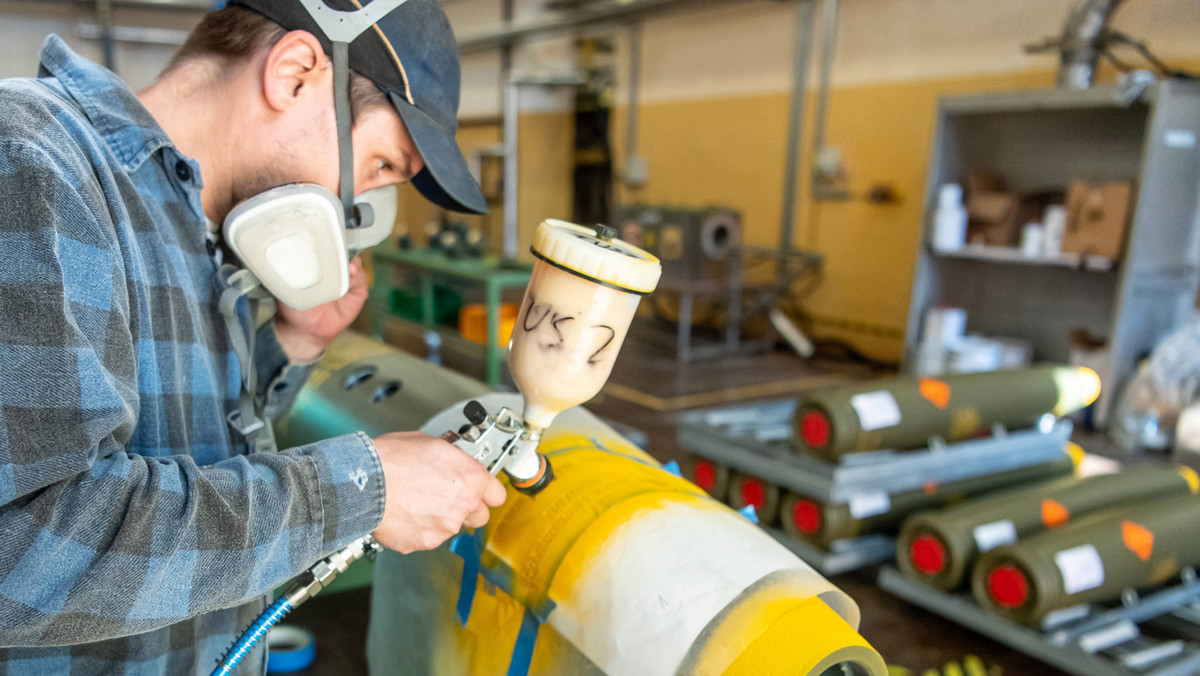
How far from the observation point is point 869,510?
91.0 inches

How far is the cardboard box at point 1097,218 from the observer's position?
3.79 meters

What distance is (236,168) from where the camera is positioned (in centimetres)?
88

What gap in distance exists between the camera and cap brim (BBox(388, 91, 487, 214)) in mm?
895

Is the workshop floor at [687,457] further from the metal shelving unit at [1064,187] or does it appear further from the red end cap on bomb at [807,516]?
the metal shelving unit at [1064,187]

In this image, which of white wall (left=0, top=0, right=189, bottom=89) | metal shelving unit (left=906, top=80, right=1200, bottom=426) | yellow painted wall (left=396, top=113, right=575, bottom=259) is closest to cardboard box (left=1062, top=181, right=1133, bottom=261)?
metal shelving unit (left=906, top=80, right=1200, bottom=426)

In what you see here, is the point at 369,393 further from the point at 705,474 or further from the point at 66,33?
the point at 66,33

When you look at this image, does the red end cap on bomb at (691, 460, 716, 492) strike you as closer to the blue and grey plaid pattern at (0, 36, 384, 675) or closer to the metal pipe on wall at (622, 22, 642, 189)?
the blue and grey plaid pattern at (0, 36, 384, 675)

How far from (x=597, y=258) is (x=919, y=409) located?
6.01ft

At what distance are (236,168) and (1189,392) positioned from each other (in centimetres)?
414

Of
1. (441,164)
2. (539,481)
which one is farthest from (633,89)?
(539,481)

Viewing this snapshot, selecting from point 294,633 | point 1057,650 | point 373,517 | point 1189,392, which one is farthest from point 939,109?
point 373,517

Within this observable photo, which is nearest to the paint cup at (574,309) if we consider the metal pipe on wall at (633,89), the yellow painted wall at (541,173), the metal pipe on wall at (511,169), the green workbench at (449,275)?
the green workbench at (449,275)

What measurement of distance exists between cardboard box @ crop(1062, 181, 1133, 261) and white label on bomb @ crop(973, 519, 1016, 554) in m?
2.46

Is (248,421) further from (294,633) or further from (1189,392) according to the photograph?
(1189,392)
